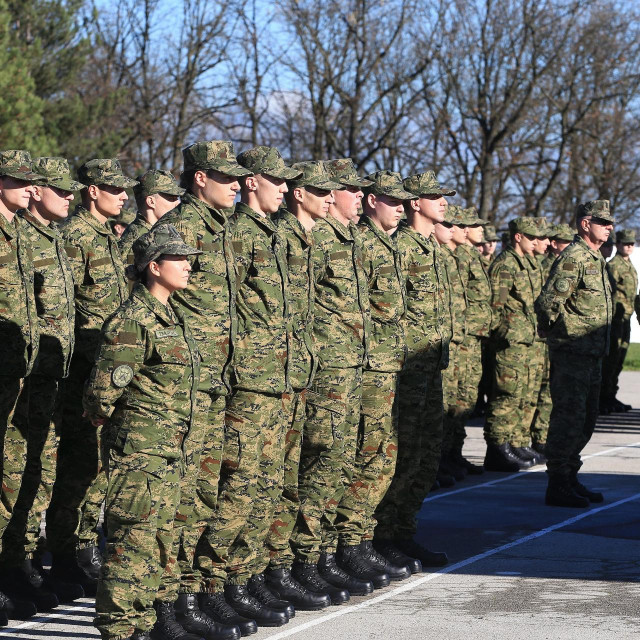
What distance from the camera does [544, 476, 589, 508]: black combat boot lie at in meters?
10.8

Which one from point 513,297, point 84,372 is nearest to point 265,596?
point 84,372

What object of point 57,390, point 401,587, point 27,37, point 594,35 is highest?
point 594,35

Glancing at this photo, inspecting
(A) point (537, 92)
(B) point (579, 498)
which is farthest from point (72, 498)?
(A) point (537, 92)

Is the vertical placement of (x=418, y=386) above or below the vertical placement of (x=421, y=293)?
below

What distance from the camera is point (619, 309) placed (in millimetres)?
18562

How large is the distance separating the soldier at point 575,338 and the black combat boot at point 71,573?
177 inches

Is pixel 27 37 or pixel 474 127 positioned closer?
pixel 27 37

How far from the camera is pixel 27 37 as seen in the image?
29.4m

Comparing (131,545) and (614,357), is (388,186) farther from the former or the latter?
(614,357)

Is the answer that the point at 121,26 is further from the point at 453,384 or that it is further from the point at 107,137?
the point at 453,384

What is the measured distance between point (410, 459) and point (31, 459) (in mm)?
2501

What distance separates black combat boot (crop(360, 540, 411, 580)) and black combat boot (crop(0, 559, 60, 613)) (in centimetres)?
188

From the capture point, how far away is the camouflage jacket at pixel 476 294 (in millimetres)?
13008

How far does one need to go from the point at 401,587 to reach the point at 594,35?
31314 mm
